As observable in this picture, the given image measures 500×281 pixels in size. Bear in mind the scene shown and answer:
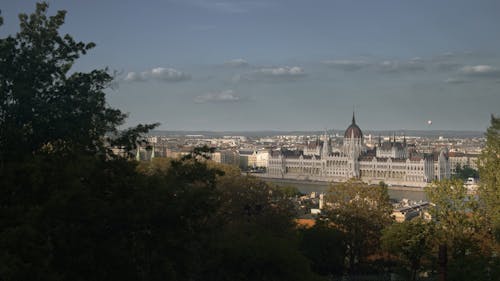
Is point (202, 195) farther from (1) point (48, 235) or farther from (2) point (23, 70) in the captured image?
(2) point (23, 70)

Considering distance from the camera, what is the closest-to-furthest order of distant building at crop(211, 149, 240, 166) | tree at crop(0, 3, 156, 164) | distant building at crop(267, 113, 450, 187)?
tree at crop(0, 3, 156, 164) → distant building at crop(267, 113, 450, 187) → distant building at crop(211, 149, 240, 166)

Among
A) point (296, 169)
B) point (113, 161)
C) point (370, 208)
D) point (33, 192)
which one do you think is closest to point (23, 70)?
point (113, 161)

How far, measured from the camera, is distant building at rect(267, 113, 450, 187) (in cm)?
7306

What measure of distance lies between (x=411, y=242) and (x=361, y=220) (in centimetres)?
331

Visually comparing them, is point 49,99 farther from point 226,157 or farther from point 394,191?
point 226,157

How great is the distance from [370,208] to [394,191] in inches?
1899

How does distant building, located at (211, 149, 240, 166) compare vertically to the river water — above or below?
above

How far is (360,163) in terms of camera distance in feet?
266

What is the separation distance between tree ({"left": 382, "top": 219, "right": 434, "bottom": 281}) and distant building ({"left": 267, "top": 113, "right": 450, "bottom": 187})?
5443 centimetres

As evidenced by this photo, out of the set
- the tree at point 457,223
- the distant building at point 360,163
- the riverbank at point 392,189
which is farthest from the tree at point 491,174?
the distant building at point 360,163

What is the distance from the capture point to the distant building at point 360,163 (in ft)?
240

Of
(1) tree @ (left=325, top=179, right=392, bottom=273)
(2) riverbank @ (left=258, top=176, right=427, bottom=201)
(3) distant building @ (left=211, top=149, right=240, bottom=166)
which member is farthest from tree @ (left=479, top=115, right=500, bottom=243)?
(3) distant building @ (left=211, top=149, right=240, bottom=166)

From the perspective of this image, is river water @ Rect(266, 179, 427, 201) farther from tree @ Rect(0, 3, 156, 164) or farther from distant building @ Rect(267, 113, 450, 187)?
tree @ Rect(0, 3, 156, 164)

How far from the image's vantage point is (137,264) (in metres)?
7.41
